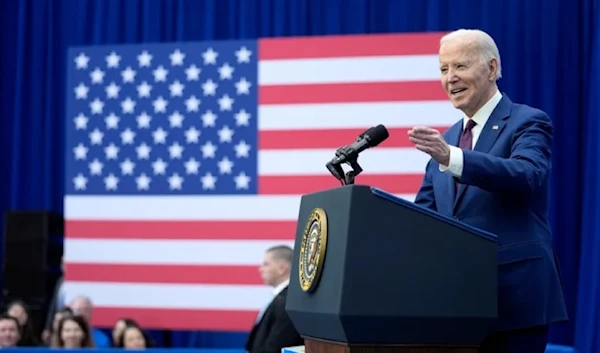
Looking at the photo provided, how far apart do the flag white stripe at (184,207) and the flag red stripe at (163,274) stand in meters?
0.39

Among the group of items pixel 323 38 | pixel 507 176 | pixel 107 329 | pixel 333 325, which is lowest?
pixel 107 329

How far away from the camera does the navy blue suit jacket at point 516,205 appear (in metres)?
2.08

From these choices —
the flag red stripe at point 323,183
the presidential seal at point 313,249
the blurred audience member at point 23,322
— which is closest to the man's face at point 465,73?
the presidential seal at point 313,249

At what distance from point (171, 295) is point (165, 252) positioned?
1.15ft

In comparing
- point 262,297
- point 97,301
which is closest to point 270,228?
point 262,297

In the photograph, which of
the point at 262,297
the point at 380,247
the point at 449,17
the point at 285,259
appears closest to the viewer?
the point at 380,247

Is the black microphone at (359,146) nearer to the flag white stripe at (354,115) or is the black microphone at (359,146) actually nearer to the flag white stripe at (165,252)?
the flag white stripe at (354,115)

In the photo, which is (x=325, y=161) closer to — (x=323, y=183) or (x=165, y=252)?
(x=323, y=183)

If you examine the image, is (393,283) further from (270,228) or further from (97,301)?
(97,301)

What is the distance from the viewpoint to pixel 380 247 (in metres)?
1.97

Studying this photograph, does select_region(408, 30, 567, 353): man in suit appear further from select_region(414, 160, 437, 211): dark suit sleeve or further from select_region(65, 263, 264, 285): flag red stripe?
select_region(65, 263, 264, 285): flag red stripe

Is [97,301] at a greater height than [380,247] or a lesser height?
lesser

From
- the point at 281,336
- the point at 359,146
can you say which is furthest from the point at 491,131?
the point at 281,336

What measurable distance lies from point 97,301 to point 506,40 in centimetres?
402
